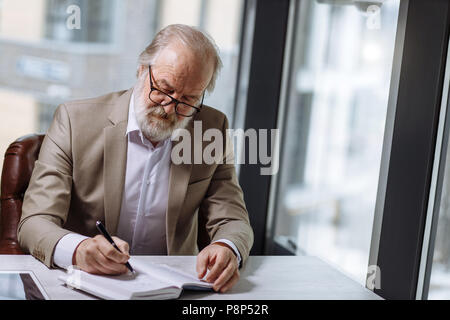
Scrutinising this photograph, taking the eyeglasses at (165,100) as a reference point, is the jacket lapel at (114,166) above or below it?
below

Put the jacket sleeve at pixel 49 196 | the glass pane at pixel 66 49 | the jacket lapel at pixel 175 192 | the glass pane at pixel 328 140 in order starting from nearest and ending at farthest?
the jacket sleeve at pixel 49 196, the jacket lapel at pixel 175 192, the glass pane at pixel 66 49, the glass pane at pixel 328 140

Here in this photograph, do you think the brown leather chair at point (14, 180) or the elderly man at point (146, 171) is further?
the brown leather chair at point (14, 180)

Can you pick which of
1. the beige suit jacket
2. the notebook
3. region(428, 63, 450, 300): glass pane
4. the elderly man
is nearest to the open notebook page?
the notebook

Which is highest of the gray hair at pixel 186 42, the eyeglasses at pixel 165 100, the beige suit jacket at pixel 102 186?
the gray hair at pixel 186 42

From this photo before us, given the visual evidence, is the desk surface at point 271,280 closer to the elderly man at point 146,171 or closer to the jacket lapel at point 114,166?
the elderly man at point 146,171

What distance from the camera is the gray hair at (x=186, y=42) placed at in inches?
63.6

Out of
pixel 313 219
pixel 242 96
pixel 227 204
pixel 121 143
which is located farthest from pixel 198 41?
pixel 313 219

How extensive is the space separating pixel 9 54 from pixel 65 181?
2.50 feet

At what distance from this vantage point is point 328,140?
2.65 m

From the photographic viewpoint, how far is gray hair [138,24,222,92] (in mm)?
1616

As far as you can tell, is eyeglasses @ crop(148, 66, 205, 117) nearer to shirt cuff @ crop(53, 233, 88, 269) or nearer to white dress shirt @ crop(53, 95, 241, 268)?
white dress shirt @ crop(53, 95, 241, 268)

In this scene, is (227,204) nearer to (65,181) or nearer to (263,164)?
(65,181)

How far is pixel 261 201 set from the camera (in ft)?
8.00

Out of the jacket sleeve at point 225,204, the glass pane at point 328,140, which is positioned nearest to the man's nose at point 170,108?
the jacket sleeve at point 225,204
